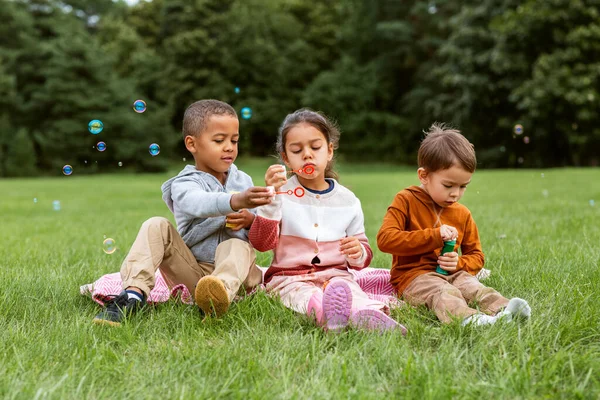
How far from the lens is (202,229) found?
9.55 feet

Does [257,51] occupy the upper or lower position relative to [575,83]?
upper

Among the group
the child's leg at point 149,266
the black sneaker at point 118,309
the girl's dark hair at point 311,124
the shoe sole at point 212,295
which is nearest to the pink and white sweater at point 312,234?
the girl's dark hair at point 311,124

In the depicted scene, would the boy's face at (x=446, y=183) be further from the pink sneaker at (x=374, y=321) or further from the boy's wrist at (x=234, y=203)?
the boy's wrist at (x=234, y=203)

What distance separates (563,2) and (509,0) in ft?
8.02

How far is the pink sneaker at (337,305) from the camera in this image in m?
2.34

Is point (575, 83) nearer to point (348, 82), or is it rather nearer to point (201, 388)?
point (348, 82)

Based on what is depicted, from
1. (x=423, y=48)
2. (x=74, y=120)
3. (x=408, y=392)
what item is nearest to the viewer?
(x=408, y=392)

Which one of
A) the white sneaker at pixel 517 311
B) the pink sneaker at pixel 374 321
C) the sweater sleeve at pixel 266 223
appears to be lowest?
the pink sneaker at pixel 374 321

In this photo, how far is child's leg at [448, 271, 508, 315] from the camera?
8.48 feet

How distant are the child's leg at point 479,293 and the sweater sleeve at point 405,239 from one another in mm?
186

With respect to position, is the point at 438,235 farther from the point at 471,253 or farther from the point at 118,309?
the point at 118,309

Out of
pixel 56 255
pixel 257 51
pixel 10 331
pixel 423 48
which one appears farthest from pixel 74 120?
pixel 10 331

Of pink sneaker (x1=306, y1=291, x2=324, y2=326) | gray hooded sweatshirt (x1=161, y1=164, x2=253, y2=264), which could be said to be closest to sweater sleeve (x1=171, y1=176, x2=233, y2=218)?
gray hooded sweatshirt (x1=161, y1=164, x2=253, y2=264)

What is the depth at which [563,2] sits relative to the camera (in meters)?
19.3
